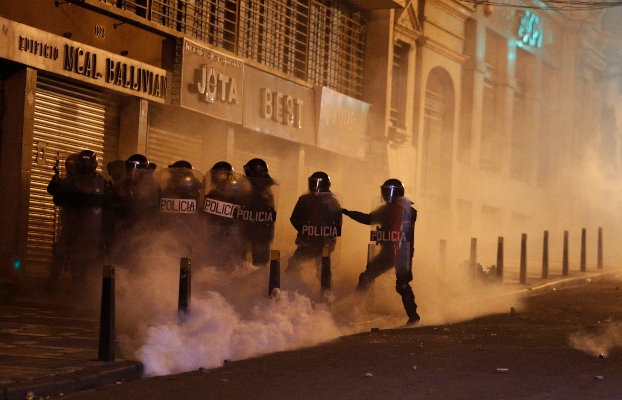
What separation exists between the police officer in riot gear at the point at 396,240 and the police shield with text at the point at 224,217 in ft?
5.61

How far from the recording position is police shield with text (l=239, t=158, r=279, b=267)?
1305 centimetres

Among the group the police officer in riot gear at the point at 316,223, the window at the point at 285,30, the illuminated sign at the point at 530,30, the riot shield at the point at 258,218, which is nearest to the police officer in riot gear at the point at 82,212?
the riot shield at the point at 258,218

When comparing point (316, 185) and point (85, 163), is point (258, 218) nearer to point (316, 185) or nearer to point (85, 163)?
point (316, 185)

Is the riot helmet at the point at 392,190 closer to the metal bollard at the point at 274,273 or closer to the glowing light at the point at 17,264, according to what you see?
the metal bollard at the point at 274,273

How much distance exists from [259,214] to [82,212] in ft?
7.41

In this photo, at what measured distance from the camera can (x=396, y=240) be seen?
12.3m

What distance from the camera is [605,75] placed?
40.2 m

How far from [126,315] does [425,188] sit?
684 inches

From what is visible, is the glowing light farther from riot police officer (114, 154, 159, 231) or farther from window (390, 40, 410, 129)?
window (390, 40, 410, 129)

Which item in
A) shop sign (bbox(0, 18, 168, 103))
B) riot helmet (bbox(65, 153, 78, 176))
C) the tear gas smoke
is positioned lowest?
the tear gas smoke

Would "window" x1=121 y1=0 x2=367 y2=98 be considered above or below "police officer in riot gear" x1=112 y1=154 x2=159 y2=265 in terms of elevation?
above

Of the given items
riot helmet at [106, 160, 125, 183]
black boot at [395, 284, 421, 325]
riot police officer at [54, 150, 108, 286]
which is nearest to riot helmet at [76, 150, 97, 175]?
riot police officer at [54, 150, 108, 286]

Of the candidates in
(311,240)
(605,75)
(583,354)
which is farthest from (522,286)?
(605,75)

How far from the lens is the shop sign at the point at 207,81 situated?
1692 cm
